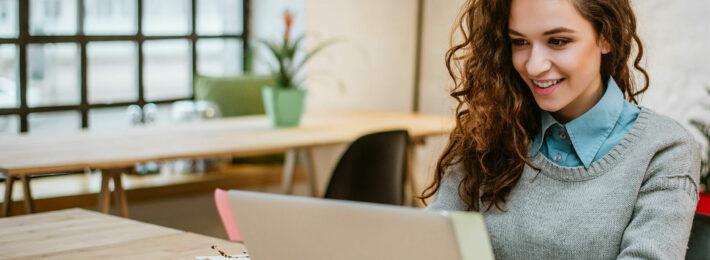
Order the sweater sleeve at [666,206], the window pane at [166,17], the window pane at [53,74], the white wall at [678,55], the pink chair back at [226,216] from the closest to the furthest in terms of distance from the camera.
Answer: the sweater sleeve at [666,206] → the pink chair back at [226,216] → the white wall at [678,55] → the window pane at [53,74] → the window pane at [166,17]

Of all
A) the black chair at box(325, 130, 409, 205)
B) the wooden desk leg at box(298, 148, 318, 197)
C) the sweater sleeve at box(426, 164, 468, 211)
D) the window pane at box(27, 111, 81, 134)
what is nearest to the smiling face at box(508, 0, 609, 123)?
the sweater sleeve at box(426, 164, 468, 211)

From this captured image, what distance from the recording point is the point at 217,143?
3414 millimetres

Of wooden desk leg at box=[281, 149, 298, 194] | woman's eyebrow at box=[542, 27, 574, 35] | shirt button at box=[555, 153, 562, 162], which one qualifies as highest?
woman's eyebrow at box=[542, 27, 574, 35]

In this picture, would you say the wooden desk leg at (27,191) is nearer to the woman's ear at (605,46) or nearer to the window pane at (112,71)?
the window pane at (112,71)

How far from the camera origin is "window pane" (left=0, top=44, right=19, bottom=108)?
4.17 m

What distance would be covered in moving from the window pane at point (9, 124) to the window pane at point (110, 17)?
0.59 meters

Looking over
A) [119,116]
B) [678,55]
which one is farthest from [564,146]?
[119,116]

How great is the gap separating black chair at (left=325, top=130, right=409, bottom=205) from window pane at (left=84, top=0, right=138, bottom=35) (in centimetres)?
207

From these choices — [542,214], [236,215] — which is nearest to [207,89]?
[542,214]

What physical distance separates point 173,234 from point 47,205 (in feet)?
6.96

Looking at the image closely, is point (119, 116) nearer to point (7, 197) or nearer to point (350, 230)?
point (7, 197)

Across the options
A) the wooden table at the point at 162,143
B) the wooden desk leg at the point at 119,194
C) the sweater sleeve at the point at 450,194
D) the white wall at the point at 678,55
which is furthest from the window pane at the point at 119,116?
the sweater sleeve at the point at 450,194

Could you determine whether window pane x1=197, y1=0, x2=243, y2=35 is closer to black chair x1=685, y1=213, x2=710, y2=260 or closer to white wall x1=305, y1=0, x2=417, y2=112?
white wall x1=305, y1=0, x2=417, y2=112

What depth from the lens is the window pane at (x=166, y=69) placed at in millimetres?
4812
